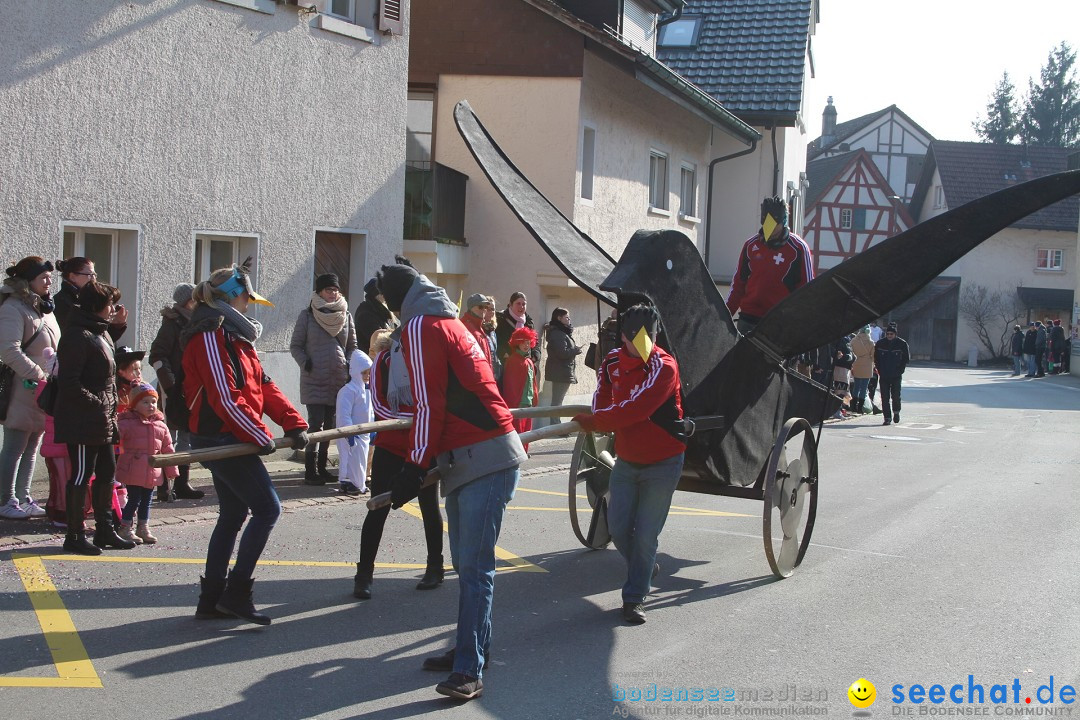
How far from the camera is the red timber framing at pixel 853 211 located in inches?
2264

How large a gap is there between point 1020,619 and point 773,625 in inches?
58.2

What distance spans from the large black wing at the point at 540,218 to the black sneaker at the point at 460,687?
269 cm

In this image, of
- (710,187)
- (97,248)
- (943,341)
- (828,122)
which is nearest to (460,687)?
(97,248)

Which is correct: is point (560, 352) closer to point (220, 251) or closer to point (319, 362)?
point (220, 251)

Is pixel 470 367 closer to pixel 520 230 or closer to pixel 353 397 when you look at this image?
pixel 353 397

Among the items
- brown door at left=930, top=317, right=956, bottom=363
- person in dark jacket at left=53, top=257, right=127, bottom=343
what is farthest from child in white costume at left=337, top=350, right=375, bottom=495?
brown door at left=930, top=317, right=956, bottom=363

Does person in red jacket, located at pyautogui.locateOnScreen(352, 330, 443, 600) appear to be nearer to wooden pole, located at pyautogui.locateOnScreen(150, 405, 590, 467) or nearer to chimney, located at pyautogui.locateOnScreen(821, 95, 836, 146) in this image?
wooden pole, located at pyautogui.locateOnScreen(150, 405, 590, 467)

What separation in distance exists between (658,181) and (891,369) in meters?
5.77

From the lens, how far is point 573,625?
625 cm

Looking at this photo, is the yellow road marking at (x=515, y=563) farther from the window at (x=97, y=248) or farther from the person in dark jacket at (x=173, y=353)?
the window at (x=97, y=248)

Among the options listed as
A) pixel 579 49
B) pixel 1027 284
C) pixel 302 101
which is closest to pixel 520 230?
pixel 579 49

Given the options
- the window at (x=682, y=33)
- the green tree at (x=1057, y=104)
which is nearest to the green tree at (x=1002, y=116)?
the green tree at (x=1057, y=104)

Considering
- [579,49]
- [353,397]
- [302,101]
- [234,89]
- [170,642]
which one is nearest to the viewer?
[170,642]

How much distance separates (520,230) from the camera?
17.4 metres
